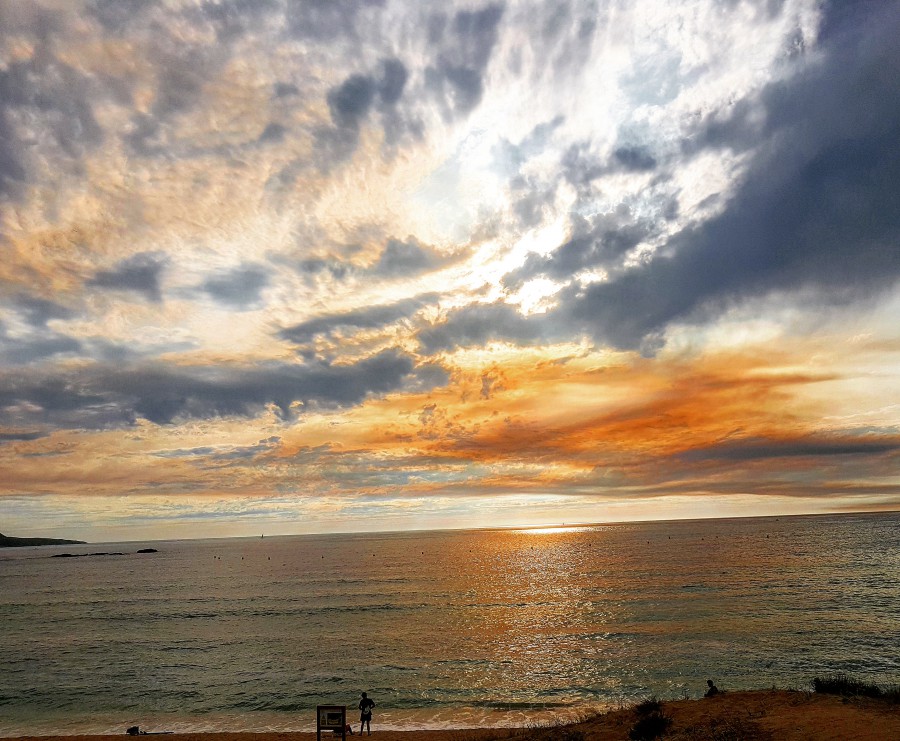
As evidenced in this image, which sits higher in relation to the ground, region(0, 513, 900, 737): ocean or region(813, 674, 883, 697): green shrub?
region(813, 674, 883, 697): green shrub

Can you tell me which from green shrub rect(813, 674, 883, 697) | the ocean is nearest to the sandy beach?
green shrub rect(813, 674, 883, 697)

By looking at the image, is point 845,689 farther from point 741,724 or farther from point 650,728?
point 650,728

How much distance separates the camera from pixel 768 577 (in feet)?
272

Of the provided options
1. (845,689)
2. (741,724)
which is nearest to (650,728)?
(741,724)

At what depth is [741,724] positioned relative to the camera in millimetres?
22359

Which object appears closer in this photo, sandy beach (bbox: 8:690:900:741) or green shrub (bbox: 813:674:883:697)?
sandy beach (bbox: 8:690:900:741)

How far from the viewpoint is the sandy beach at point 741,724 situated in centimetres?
2044

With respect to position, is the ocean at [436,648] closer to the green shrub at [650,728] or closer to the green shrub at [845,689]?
the green shrub at [845,689]

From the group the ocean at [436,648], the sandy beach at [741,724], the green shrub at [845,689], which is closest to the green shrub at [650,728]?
the sandy beach at [741,724]

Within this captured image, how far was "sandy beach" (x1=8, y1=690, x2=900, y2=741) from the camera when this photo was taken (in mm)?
20438

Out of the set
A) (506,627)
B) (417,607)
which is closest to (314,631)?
(417,607)

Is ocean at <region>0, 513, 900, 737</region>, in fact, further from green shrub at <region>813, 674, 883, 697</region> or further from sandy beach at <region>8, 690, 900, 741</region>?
green shrub at <region>813, 674, 883, 697</region>

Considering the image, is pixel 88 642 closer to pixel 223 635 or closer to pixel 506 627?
pixel 223 635

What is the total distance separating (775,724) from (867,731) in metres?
3.14
